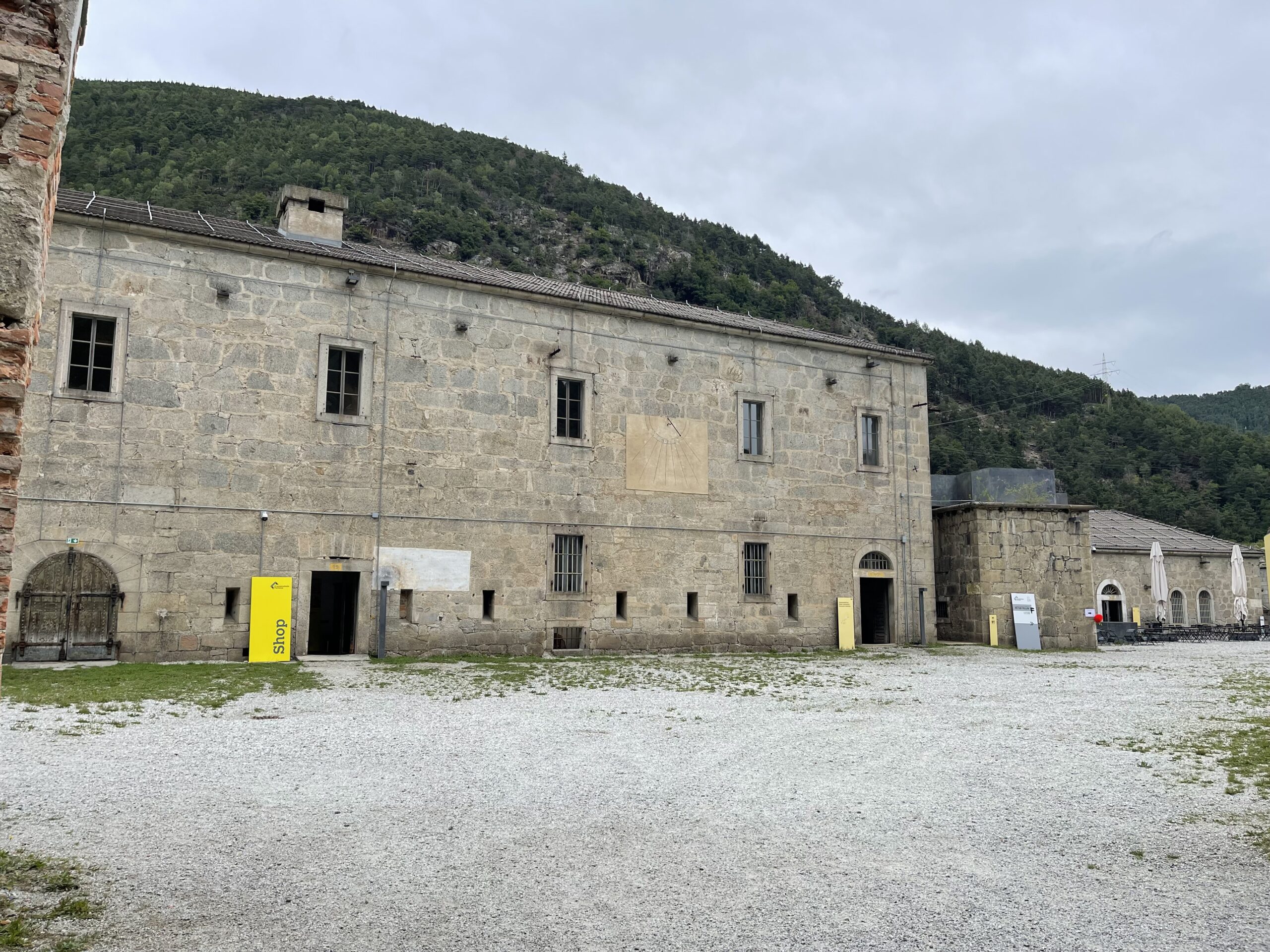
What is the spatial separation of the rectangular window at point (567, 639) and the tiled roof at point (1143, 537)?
20707 millimetres

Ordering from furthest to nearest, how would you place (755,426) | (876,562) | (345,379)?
(876,562) < (755,426) < (345,379)

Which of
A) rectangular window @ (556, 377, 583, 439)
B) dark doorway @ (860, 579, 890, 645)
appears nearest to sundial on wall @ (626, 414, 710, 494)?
rectangular window @ (556, 377, 583, 439)

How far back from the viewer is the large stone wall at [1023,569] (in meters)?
23.1

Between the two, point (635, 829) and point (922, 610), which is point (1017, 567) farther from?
point (635, 829)

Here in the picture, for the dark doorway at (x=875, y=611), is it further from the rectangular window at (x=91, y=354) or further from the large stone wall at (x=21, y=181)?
the large stone wall at (x=21, y=181)

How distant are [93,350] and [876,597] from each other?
18.0 metres

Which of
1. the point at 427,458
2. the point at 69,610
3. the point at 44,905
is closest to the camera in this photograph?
the point at 44,905

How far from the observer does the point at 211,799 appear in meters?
6.17

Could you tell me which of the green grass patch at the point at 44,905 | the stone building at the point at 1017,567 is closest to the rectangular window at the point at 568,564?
the stone building at the point at 1017,567

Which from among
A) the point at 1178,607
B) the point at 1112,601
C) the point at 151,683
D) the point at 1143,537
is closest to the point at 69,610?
the point at 151,683

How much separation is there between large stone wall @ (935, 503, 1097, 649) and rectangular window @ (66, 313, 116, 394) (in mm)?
19466

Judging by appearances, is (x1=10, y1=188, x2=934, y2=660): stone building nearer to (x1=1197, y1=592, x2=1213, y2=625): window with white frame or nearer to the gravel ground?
the gravel ground

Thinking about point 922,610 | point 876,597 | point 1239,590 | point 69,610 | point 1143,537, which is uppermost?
point 1143,537

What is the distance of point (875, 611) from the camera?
2323cm
